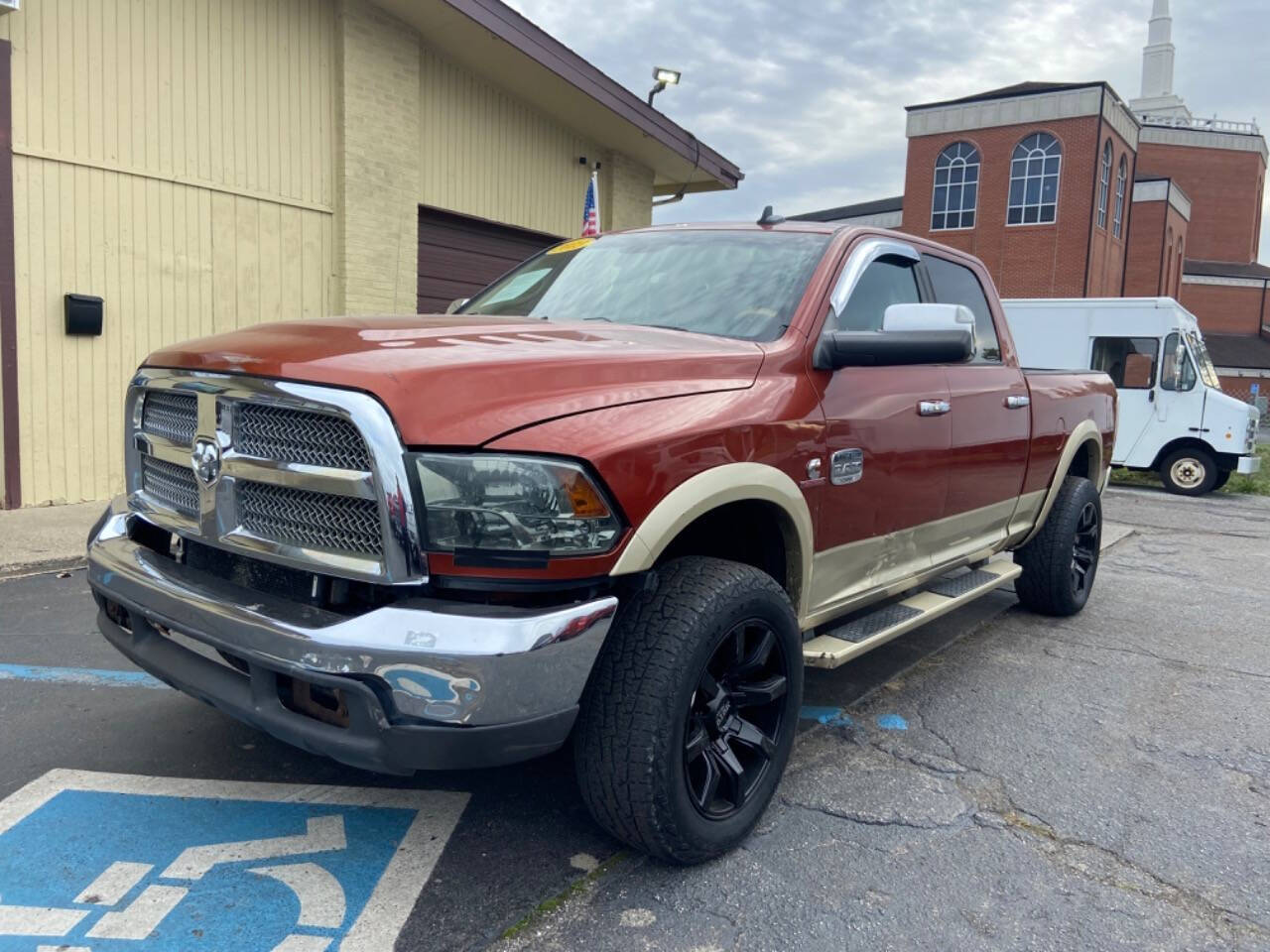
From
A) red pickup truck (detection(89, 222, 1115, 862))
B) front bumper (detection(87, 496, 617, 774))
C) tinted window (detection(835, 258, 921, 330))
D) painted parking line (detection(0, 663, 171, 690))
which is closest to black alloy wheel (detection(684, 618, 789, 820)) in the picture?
red pickup truck (detection(89, 222, 1115, 862))

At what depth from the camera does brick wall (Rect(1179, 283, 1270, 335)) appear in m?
56.4

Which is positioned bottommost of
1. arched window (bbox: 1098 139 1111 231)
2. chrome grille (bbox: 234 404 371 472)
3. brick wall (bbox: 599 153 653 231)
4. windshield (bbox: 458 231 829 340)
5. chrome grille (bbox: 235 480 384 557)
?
chrome grille (bbox: 235 480 384 557)

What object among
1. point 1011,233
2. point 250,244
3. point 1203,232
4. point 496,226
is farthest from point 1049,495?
point 1203,232

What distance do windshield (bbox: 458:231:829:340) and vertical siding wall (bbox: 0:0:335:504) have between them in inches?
202

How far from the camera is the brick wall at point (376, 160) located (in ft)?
31.1

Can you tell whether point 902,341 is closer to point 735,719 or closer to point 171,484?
point 735,719

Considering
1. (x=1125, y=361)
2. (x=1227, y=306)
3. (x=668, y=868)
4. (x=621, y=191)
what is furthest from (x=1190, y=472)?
(x=1227, y=306)

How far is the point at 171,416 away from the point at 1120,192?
43.4 m

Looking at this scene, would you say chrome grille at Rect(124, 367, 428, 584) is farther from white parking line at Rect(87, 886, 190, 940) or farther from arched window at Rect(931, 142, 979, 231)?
arched window at Rect(931, 142, 979, 231)

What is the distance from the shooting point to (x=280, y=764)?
328cm

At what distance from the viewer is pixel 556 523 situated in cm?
229

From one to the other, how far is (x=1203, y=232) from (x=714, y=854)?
70499 millimetres

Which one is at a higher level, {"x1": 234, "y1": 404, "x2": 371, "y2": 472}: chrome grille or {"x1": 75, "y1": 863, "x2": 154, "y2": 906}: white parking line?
{"x1": 234, "y1": 404, "x2": 371, "y2": 472}: chrome grille

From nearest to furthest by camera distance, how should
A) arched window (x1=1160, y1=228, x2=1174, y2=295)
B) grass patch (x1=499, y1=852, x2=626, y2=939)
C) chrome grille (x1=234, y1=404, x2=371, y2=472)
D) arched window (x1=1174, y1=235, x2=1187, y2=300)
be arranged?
1. chrome grille (x1=234, y1=404, x2=371, y2=472)
2. grass patch (x1=499, y1=852, x2=626, y2=939)
3. arched window (x1=1160, y1=228, x2=1174, y2=295)
4. arched window (x1=1174, y1=235, x2=1187, y2=300)
